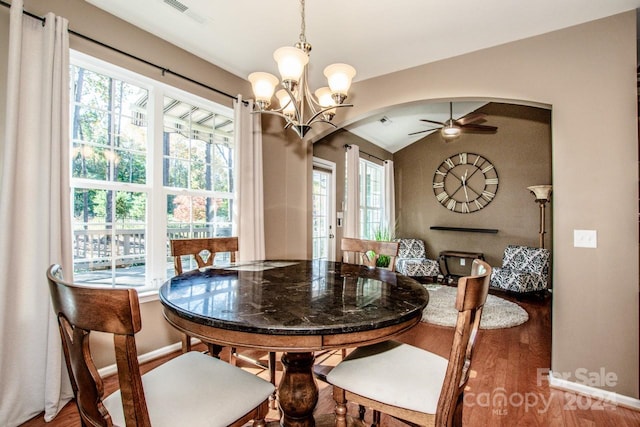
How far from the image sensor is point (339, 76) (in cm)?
189

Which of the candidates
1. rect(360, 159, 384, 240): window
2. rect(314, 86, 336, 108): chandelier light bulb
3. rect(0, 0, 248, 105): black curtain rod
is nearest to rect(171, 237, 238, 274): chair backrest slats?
rect(314, 86, 336, 108): chandelier light bulb

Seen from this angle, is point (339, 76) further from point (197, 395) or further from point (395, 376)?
point (197, 395)

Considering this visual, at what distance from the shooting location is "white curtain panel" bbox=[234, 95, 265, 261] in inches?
124

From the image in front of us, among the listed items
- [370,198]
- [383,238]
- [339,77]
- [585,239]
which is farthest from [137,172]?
[370,198]

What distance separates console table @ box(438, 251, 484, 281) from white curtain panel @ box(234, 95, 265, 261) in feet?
14.1

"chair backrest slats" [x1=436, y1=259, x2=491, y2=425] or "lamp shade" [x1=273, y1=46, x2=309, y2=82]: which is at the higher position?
"lamp shade" [x1=273, y1=46, x2=309, y2=82]

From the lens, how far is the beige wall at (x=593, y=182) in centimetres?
207

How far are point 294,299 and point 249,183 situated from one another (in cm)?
211

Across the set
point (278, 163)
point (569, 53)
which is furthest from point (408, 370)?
point (278, 163)

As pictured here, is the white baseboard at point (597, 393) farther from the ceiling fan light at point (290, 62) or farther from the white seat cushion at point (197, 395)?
the ceiling fan light at point (290, 62)

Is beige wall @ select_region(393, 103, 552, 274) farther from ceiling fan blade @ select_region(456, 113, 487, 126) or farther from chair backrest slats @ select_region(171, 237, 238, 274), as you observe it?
chair backrest slats @ select_region(171, 237, 238, 274)

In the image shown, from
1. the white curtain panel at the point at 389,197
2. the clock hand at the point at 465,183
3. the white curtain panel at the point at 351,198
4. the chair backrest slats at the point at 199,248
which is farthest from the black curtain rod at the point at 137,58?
the clock hand at the point at 465,183

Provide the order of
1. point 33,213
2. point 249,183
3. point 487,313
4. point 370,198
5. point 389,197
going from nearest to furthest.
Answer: point 33,213, point 249,183, point 487,313, point 370,198, point 389,197

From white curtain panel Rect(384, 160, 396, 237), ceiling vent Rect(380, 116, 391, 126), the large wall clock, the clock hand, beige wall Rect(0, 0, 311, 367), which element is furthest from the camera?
white curtain panel Rect(384, 160, 396, 237)
